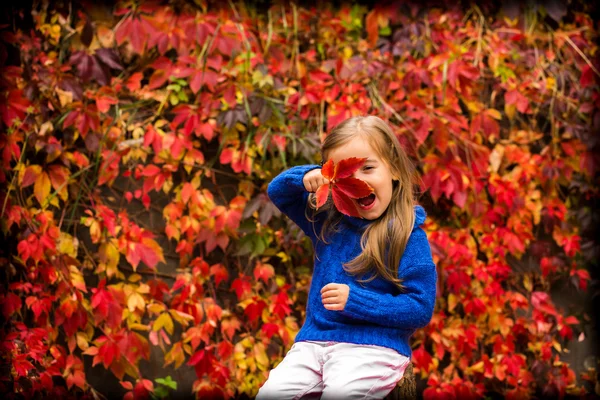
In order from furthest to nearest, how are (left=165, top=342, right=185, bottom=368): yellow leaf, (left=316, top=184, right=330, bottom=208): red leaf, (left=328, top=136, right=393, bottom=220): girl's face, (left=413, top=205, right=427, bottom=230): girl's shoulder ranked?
(left=165, top=342, right=185, bottom=368): yellow leaf
(left=413, top=205, right=427, bottom=230): girl's shoulder
(left=328, top=136, right=393, bottom=220): girl's face
(left=316, top=184, right=330, bottom=208): red leaf

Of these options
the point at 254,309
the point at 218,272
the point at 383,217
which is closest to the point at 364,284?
the point at 383,217

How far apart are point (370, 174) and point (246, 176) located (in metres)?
1.36

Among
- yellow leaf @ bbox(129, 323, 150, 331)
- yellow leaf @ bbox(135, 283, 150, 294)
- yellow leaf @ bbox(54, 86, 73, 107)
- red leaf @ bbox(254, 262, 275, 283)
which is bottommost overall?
yellow leaf @ bbox(129, 323, 150, 331)

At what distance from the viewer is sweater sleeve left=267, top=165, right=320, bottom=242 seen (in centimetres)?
202

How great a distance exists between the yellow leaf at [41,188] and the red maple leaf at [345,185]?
1687 millimetres

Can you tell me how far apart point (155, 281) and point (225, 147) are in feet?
2.32

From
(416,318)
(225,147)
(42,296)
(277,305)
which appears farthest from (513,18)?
(42,296)

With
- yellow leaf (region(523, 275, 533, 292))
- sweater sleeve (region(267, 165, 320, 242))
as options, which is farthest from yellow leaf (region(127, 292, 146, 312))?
yellow leaf (region(523, 275, 533, 292))

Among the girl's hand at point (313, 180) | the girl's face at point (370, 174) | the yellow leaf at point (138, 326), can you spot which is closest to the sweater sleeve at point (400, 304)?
the girl's face at point (370, 174)

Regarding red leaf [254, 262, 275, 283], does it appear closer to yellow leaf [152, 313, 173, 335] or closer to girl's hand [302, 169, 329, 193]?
yellow leaf [152, 313, 173, 335]

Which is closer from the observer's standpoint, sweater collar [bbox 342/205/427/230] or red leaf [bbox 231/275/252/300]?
sweater collar [bbox 342/205/427/230]

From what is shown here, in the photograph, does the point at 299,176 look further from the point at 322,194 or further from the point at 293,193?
the point at 322,194

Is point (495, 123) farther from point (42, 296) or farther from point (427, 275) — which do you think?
point (42, 296)

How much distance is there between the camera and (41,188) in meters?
2.96
